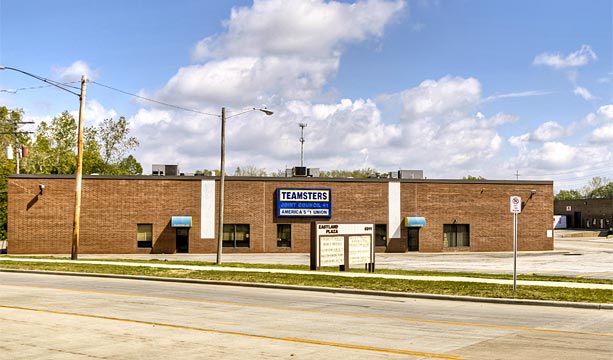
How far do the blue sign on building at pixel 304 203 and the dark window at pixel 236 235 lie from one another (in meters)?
2.89

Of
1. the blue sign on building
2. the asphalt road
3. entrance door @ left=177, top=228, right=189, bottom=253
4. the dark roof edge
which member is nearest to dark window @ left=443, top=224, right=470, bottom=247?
the dark roof edge

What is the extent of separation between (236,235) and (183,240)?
3975 mm

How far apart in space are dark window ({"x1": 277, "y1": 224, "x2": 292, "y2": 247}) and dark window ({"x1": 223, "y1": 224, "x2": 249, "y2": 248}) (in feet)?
8.11

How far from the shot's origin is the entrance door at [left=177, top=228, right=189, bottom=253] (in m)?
48.2

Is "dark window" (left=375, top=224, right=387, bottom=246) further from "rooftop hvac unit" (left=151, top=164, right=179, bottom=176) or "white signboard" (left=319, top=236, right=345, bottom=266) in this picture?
"white signboard" (left=319, top=236, right=345, bottom=266)

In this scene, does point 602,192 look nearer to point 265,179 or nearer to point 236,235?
point 265,179

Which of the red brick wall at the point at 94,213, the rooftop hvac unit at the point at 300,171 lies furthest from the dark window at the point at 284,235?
the red brick wall at the point at 94,213

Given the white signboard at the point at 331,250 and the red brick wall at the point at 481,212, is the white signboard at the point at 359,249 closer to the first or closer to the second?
the white signboard at the point at 331,250

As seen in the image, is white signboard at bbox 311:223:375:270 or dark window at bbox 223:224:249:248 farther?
dark window at bbox 223:224:249:248

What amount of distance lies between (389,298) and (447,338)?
7062 millimetres

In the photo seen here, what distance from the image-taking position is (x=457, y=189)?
52.0 m

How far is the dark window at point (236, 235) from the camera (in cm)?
4869

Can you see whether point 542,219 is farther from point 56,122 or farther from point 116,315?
point 56,122

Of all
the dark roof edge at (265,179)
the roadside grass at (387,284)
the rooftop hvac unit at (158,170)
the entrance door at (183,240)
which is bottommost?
the roadside grass at (387,284)
